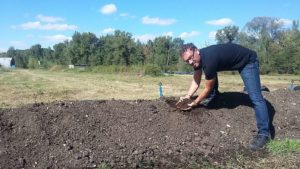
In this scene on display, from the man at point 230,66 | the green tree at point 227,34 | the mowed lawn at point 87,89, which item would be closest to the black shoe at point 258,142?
the man at point 230,66

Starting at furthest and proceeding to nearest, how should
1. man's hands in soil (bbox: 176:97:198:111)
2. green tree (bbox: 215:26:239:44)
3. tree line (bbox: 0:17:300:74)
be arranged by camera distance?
1. green tree (bbox: 215:26:239:44)
2. tree line (bbox: 0:17:300:74)
3. man's hands in soil (bbox: 176:97:198:111)

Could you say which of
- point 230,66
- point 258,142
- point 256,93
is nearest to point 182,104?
point 230,66

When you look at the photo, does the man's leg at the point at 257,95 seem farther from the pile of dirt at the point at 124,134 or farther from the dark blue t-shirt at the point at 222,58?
the pile of dirt at the point at 124,134

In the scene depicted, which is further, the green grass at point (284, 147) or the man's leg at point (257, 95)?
the man's leg at point (257, 95)

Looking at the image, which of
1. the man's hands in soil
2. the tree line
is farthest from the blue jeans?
the tree line

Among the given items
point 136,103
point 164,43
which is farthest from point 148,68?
point 136,103

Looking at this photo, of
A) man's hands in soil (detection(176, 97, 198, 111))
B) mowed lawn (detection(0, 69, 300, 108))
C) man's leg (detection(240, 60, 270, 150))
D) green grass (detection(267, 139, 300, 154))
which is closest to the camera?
green grass (detection(267, 139, 300, 154))

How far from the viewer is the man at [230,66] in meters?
4.96

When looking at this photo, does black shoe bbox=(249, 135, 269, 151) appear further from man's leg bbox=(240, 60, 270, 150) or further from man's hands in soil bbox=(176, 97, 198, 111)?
man's hands in soil bbox=(176, 97, 198, 111)

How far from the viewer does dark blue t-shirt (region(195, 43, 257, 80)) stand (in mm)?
4945

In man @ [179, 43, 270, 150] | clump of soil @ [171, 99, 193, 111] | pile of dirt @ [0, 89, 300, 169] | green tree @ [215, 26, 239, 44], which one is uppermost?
green tree @ [215, 26, 239, 44]

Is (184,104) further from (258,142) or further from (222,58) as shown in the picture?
(258,142)

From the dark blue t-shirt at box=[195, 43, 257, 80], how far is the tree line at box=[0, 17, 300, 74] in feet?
121

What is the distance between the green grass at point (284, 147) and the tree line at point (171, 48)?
3690 centimetres
